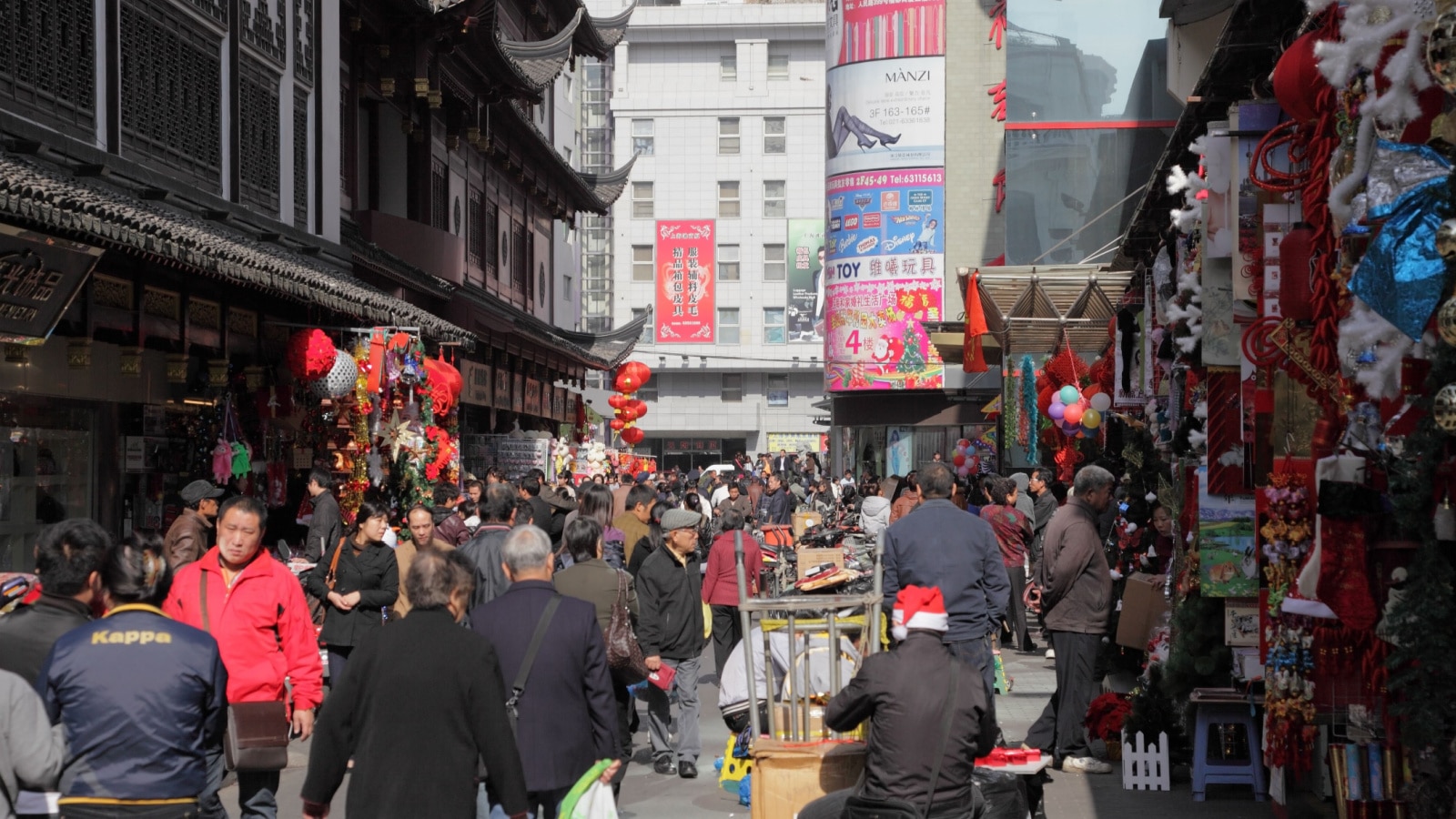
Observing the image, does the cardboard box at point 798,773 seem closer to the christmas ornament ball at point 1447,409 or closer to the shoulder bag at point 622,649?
the shoulder bag at point 622,649

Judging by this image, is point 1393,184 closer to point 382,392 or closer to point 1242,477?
point 1242,477

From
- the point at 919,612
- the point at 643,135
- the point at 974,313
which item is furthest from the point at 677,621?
the point at 643,135

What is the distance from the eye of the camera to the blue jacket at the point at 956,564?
362 inches

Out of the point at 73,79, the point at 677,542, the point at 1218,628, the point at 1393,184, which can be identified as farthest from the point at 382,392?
the point at 1393,184

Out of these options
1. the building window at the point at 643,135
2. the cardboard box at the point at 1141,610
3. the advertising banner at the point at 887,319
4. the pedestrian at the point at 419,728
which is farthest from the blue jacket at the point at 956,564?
the building window at the point at 643,135

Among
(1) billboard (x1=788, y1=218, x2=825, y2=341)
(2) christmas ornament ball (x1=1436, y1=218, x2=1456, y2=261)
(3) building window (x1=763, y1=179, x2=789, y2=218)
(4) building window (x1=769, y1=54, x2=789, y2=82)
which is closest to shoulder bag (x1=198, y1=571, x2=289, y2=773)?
(2) christmas ornament ball (x1=1436, y1=218, x2=1456, y2=261)

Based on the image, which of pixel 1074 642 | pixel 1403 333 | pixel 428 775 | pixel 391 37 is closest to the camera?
pixel 1403 333

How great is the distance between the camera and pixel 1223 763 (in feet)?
29.9

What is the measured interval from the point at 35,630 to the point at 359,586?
4.39m

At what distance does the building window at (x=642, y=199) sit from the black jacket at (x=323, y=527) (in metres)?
54.7

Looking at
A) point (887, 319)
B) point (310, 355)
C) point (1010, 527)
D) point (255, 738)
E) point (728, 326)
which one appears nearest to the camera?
point (255, 738)

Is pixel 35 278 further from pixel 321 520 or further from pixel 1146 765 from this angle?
pixel 1146 765

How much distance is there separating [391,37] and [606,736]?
16.1m

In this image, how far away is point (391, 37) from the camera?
20.8 metres
